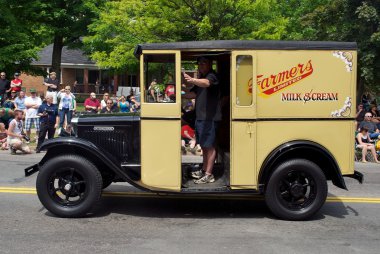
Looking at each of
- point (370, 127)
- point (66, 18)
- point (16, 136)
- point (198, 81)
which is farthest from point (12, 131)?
point (66, 18)

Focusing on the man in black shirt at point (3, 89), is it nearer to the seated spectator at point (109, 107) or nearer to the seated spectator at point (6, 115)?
the seated spectator at point (6, 115)

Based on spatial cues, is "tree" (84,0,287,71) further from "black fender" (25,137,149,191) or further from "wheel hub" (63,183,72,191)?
"wheel hub" (63,183,72,191)

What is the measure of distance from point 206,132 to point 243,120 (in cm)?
60

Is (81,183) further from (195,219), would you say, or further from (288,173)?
(288,173)

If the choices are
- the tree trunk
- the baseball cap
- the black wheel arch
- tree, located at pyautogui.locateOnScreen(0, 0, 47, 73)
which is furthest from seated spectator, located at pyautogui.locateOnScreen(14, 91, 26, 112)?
the tree trunk

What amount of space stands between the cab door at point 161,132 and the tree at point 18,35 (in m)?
19.4

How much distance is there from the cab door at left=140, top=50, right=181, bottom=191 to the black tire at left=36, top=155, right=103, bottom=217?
2.20 ft

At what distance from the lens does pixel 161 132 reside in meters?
6.38

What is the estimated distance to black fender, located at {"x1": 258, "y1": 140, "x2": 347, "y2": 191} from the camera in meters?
6.33

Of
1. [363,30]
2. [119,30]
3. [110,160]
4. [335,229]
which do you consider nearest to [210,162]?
[110,160]

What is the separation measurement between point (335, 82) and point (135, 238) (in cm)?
322

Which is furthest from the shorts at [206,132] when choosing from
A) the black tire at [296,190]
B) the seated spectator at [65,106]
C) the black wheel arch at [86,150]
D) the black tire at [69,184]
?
the seated spectator at [65,106]

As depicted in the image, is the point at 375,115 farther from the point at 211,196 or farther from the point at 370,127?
the point at 211,196

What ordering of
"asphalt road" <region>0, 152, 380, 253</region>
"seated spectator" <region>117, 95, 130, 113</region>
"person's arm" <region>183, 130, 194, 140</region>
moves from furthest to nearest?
"seated spectator" <region>117, 95, 130, 113</region> → "person's arm" <region>183, 130, 194, 140</region> → "asphalt road" <region>0, 152, 380, 253</region>
